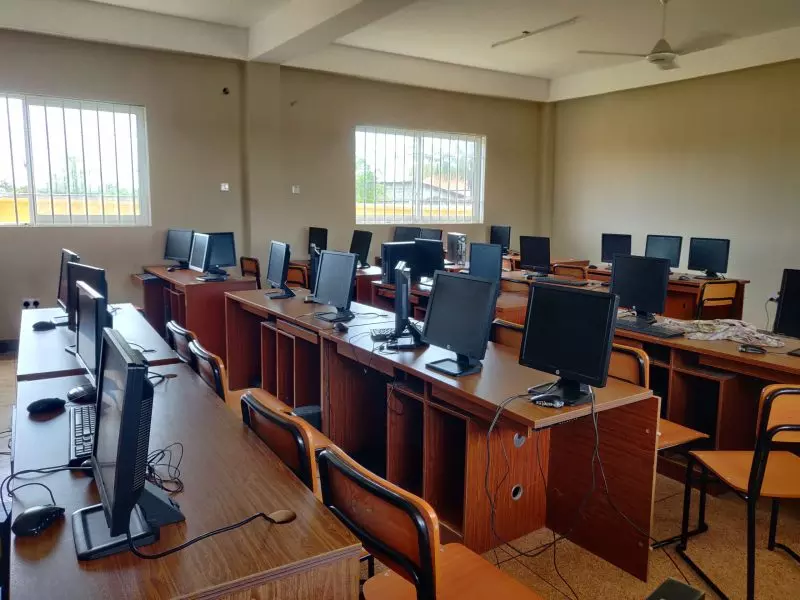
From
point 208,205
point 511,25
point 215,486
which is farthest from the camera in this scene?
point 208,205

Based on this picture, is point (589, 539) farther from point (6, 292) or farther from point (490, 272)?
point (6, 292)

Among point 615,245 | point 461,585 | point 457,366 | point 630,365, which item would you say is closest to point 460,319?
Result: point 457,366

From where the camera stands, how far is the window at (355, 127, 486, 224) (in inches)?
335

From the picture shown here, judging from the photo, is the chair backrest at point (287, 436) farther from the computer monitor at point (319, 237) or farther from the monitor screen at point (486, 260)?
the computer monitor at point (319, 237)

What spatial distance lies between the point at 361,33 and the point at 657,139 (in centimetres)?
428

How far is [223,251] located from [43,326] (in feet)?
9.55

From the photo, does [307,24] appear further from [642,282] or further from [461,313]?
[461,313]

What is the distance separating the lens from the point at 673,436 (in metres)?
2.71

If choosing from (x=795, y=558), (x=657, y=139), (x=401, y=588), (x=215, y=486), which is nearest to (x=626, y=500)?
(x=795, y=558)

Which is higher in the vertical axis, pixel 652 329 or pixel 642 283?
pixel 642 283

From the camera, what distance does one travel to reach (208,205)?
723 centimetres

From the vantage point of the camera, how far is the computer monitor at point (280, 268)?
4605 mm

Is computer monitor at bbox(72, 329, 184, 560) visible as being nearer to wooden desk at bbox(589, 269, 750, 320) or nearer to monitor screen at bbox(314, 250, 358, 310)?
monitor screen at bbox(314, 250, 358, 310)

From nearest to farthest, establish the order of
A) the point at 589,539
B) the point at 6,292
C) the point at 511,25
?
1. the point at 589,539
2. the point at 6,292
3. the point at 511,25
